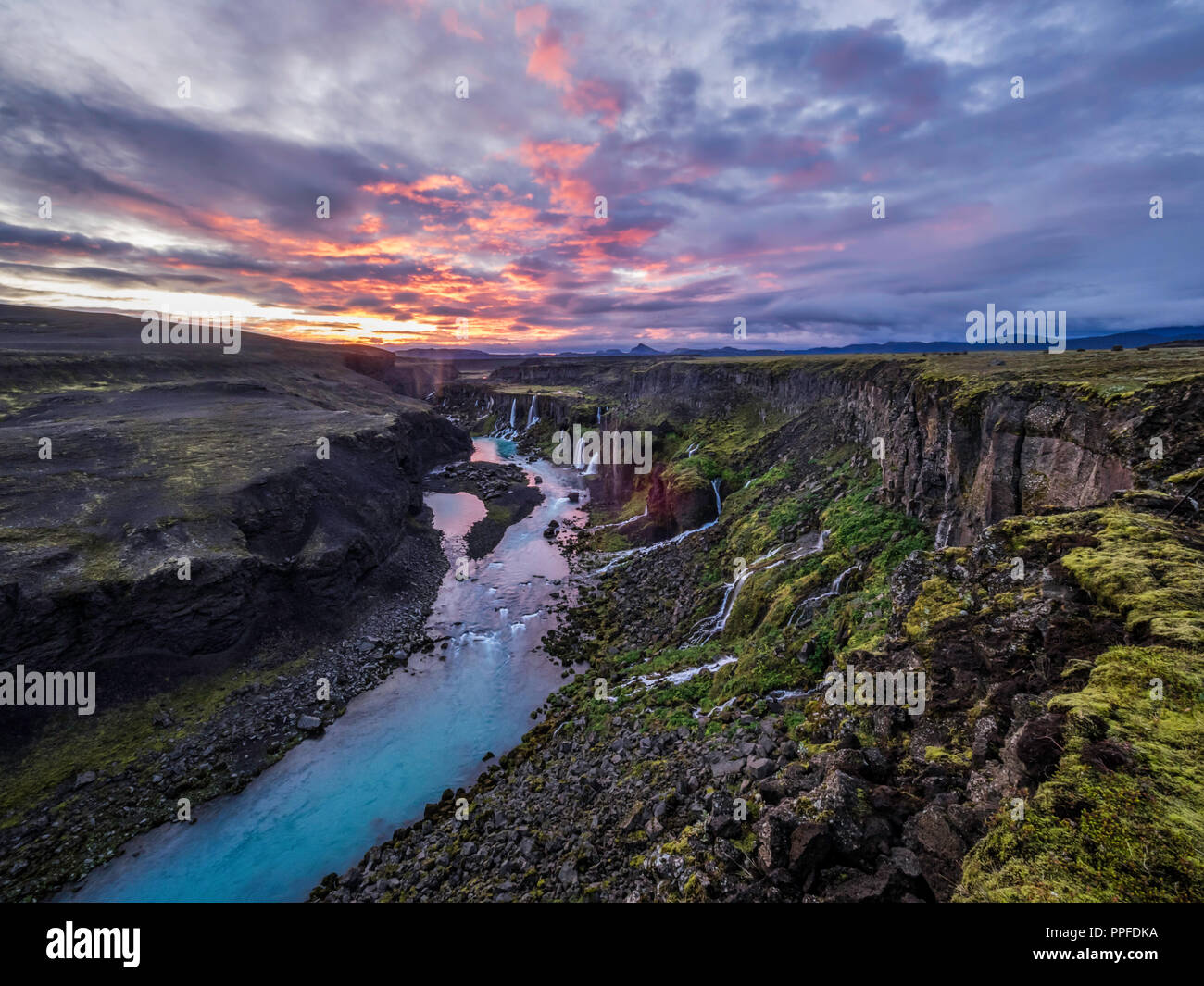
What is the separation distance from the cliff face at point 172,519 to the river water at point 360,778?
11.0 meters

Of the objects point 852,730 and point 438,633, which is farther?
point 438,633

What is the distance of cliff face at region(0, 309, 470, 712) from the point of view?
93.0 feet

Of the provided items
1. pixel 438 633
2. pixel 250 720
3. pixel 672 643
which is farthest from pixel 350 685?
pixel 672 643

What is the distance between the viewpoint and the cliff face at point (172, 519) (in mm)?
28344

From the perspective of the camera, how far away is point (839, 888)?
25.9 ft

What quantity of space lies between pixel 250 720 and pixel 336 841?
10365 millimetres

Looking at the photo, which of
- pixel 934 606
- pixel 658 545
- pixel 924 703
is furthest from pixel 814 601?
pixel 658 545

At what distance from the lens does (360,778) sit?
25281 millimetres

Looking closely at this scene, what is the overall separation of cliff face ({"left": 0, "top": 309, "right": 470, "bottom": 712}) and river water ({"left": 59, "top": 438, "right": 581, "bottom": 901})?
10990 millimetres

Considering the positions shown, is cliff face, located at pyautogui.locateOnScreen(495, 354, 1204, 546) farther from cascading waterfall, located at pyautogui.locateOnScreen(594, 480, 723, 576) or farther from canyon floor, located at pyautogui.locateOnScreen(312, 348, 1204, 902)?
cascading waterfall, located at pyautogui.locateOnScreen(594, 480, 723, 576)

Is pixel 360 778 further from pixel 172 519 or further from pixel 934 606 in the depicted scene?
pixel 934 606

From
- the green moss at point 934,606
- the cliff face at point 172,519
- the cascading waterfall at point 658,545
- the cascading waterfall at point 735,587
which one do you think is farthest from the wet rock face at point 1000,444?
the cliff face at point 172,519

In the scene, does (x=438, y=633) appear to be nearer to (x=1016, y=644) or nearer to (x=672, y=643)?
(x=672, y=643)
